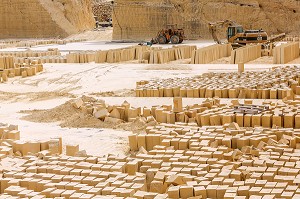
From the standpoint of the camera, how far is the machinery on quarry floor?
1291 inches

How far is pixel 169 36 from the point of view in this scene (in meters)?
32.8

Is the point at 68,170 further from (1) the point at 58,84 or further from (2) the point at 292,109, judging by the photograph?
(1) the point at 58,84

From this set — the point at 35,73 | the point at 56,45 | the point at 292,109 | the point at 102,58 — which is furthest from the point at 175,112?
the point at 56,45

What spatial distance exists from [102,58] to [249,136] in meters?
14.6

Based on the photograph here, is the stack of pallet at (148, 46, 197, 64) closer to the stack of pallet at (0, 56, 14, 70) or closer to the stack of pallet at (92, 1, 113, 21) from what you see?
the stack of pallet at (0, 56, 14, 70)

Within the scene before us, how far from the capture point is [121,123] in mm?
11375

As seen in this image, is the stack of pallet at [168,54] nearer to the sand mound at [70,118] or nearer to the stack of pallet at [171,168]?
the sand mound at [70,118]

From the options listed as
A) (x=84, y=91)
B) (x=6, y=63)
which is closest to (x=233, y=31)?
(x=6, y=63)

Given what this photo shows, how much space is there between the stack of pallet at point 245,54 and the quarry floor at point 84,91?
698 mm

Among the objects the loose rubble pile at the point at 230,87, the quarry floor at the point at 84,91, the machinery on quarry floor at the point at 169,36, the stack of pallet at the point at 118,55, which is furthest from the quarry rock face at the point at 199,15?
the loose rubble pile at the point at 230,87

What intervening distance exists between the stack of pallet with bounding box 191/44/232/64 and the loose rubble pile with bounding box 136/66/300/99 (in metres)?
5.35

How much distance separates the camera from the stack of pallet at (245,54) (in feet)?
68.6

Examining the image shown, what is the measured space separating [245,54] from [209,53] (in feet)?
4.81

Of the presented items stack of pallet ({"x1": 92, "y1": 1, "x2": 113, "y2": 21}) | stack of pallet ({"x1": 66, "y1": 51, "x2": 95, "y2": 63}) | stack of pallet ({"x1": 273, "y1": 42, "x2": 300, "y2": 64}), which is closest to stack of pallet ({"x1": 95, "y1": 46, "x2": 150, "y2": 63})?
stack of pallet ({"x1": 66, "y1": 51, "x2": 95, "y2": 63})
